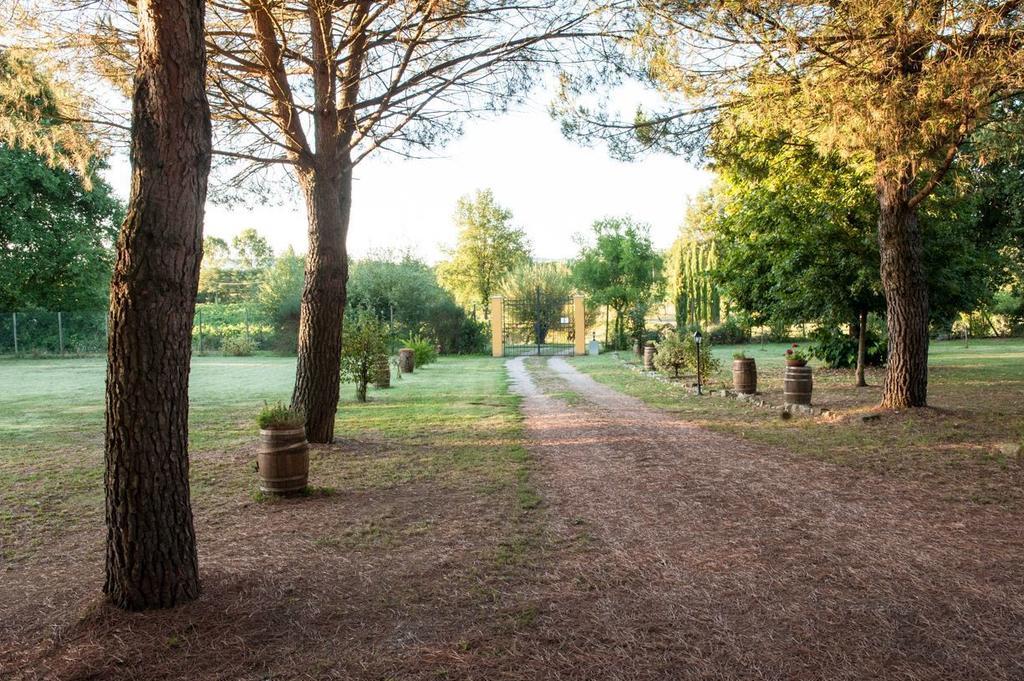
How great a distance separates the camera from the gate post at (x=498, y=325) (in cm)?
2800

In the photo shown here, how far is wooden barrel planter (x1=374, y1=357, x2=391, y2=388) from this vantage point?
45.7ft

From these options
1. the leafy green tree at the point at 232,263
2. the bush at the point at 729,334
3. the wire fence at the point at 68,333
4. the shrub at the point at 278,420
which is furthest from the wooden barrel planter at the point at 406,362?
the leafy green tree at the point at 232,263

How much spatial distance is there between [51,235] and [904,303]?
28392 millimetres

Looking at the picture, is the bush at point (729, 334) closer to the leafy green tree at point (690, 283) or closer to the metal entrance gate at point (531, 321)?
the leafy green tree at point (690, 283)

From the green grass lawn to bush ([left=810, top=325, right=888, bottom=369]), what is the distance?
27.2 ft

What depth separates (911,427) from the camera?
803cm

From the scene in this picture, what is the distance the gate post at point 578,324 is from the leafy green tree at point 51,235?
18.1 metres

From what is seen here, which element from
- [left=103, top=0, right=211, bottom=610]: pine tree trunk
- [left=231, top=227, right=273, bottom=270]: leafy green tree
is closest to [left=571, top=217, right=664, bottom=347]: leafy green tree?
[left=103, top=0, right=211, bottom=610]: pine tree trunk

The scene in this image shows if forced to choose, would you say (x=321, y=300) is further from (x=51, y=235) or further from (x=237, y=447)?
(x=51, y=235)

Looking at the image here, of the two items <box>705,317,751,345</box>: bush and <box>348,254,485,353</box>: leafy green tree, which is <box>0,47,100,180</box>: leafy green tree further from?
<box>705,317,751,345</box>: bush

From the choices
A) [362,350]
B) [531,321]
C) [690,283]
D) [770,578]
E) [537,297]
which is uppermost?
[690,283]

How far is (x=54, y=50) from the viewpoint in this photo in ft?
20.0

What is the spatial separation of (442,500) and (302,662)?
2.55 meters

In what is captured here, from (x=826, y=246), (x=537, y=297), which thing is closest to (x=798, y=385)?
(x=826, y=246)
